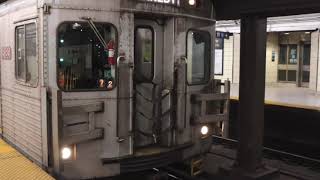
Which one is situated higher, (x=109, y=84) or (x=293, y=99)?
(x=109, y=84)

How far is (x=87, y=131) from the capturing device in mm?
4910

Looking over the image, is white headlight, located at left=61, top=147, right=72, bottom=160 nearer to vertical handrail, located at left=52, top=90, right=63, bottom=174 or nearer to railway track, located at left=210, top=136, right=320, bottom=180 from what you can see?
vertical handrail, located at left=52, top=90, right=63, bottom=174

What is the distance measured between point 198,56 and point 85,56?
189 cm

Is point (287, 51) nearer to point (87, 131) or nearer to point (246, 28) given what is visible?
point (246, 28)

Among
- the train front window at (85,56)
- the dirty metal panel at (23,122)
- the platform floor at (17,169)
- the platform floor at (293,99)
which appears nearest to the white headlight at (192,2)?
the train front window at (85,56)

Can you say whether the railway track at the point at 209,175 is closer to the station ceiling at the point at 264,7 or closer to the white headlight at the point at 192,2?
the white headlight at the point at 192,2

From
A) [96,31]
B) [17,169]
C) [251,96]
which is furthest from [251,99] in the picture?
[17,169]

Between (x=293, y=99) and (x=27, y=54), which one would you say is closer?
(x=27, y=54)

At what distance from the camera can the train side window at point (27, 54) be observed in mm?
5102

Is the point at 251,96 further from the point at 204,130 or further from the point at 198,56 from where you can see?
the point at 198,56

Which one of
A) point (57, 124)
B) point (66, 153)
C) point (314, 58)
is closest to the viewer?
point (57, 124)

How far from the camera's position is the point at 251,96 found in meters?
6.52

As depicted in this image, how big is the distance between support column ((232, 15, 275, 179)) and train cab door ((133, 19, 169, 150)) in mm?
1575

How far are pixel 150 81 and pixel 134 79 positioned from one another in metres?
0.30
